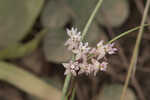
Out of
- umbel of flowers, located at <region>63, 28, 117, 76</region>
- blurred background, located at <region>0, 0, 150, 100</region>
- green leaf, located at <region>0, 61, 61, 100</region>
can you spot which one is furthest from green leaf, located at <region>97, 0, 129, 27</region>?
umbel of flowers, located at <region>63, 28, 117, 76</region>

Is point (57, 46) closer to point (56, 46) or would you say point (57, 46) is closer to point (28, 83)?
point (56, 46)

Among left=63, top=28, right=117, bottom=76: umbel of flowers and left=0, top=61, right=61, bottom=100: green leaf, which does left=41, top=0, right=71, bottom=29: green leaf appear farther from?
left=63, top=28, right=117, bottom=76: umbel of flowers

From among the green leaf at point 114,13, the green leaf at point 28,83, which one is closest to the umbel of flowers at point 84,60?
the green leaf at point 28,83

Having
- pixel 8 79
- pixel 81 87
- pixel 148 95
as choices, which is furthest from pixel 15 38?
pixel 148 95

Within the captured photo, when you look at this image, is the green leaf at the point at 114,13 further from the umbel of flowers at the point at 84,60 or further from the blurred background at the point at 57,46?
the umbel of flowers at the point at 84,60

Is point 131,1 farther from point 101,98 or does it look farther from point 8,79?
point 8,79

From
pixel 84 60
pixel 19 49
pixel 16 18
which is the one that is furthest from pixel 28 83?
pixel 84 60
